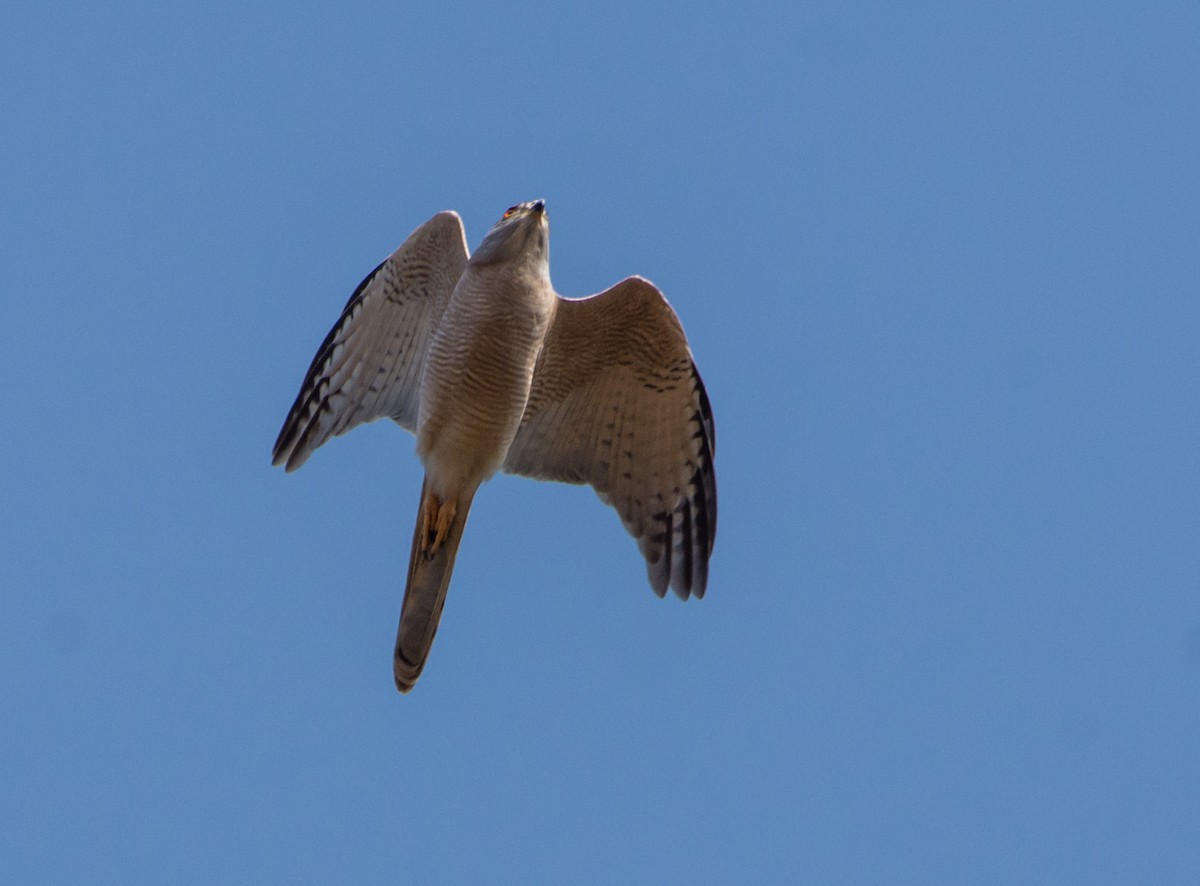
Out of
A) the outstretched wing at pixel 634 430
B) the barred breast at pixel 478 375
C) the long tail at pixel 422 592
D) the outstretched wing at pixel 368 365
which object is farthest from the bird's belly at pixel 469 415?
the outstretched wing at pixel 368 365

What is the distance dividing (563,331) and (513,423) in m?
0.70

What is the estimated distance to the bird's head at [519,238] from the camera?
891 cm

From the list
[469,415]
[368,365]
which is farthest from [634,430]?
[368,365]

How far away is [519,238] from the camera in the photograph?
891 cm

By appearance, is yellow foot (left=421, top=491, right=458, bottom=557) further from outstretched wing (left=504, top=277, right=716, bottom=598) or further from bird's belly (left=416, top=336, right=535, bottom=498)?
outstretched wing (left=504, top=277, right=716, bottom=598)

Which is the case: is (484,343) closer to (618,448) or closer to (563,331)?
(563,331)

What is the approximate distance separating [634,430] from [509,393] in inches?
42.8

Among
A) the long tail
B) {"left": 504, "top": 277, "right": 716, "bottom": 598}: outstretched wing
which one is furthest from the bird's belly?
{"left": 504, "top": 277, "right": 716, "bottom": 598}: outstretched wing

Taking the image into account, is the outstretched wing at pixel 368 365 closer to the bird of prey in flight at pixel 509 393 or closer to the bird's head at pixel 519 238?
the bird of prey in flight at pixel 509 393

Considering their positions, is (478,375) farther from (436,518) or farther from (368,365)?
(368,365)

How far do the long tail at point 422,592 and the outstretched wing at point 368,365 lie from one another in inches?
40.3

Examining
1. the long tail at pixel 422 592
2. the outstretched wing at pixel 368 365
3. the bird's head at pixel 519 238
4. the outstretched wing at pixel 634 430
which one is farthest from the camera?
the outstretched wing at pixel 368 365

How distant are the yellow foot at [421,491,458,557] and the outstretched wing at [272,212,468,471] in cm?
93

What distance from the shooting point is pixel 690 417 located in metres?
9.74
